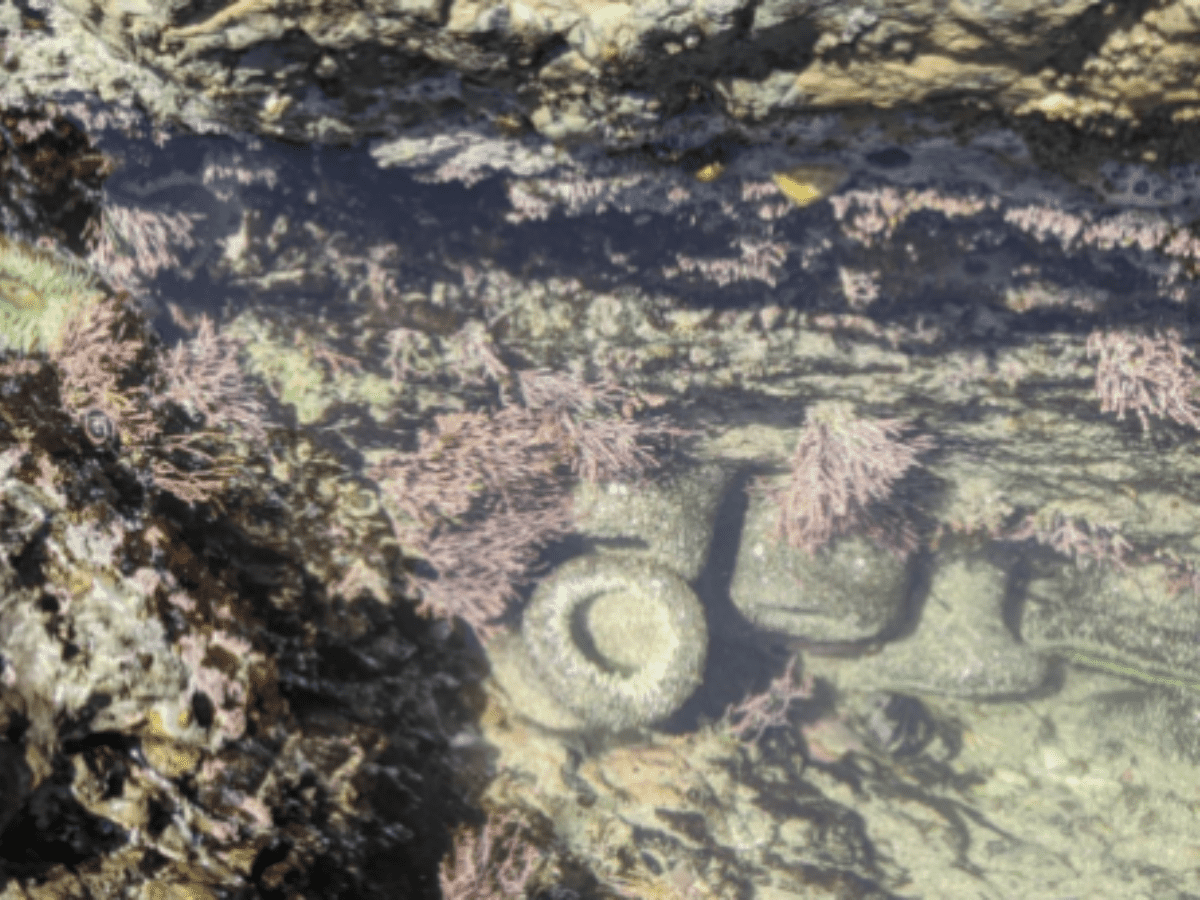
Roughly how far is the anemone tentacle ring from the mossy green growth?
106 inches

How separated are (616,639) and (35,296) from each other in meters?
3.31

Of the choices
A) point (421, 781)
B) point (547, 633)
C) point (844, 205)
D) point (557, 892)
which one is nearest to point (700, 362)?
point (844, 205)

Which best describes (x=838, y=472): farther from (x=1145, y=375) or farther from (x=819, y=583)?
(x=1145, y=375)

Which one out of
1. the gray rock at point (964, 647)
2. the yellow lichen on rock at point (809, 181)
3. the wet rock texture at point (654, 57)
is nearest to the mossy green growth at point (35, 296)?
the wet rock texture at point (654, 57)

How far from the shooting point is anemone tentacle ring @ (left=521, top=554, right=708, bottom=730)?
4324mm

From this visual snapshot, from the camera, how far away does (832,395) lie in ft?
12.7

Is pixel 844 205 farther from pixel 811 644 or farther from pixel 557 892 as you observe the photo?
pixel 811 644

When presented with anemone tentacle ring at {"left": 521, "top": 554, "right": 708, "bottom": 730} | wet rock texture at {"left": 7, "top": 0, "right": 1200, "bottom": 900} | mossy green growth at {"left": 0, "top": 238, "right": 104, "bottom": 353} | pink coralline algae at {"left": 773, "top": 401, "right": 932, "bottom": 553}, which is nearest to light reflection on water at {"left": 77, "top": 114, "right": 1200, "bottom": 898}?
wet rock texture at {"left": 7, "top": 0, "right": 1200, "bottom": 900}

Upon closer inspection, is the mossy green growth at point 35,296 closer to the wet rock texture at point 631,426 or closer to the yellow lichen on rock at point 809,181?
the wet rock texture at point 631,426

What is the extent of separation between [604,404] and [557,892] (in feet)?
7.36

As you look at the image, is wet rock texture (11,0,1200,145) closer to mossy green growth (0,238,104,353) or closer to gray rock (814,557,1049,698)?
mossy green growth (0,238,104,353)

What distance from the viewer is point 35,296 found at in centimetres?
277

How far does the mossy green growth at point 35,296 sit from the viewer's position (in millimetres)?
2662

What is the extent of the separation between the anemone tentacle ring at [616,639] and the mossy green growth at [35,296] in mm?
2686
